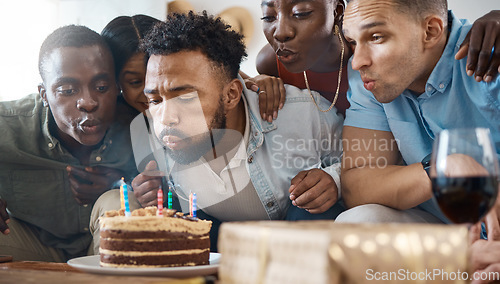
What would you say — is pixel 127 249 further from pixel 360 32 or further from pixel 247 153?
pixel 360 32

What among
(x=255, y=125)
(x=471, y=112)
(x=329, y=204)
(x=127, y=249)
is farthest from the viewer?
(x=255, y=125)

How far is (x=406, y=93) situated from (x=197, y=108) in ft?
2.16

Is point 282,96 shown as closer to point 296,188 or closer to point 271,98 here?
point 271,98

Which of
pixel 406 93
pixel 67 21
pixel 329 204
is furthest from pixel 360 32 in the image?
pixel 67 21

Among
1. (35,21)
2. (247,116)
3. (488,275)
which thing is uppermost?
(35,21)

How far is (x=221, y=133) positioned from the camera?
5.63 ft

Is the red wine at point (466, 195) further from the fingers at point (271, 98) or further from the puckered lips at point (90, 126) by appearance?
the puckered lips at point (90, 126)

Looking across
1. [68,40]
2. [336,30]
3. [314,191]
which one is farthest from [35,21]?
[314,191]

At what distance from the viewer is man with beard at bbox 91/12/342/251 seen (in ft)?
5.32

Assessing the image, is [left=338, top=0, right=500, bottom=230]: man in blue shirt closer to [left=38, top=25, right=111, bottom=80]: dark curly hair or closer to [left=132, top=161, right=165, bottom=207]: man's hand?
[left=132, top=161, right=165, bottom=207]: man's hand

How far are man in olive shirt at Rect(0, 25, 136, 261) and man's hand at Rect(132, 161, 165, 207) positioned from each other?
78 mm

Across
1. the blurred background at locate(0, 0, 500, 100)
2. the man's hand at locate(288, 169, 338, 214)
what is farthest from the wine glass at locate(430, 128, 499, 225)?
the blurred background at locate(0, 0, 500, 100)

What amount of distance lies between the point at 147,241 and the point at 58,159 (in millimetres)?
961

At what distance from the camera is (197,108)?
5.36 feet
